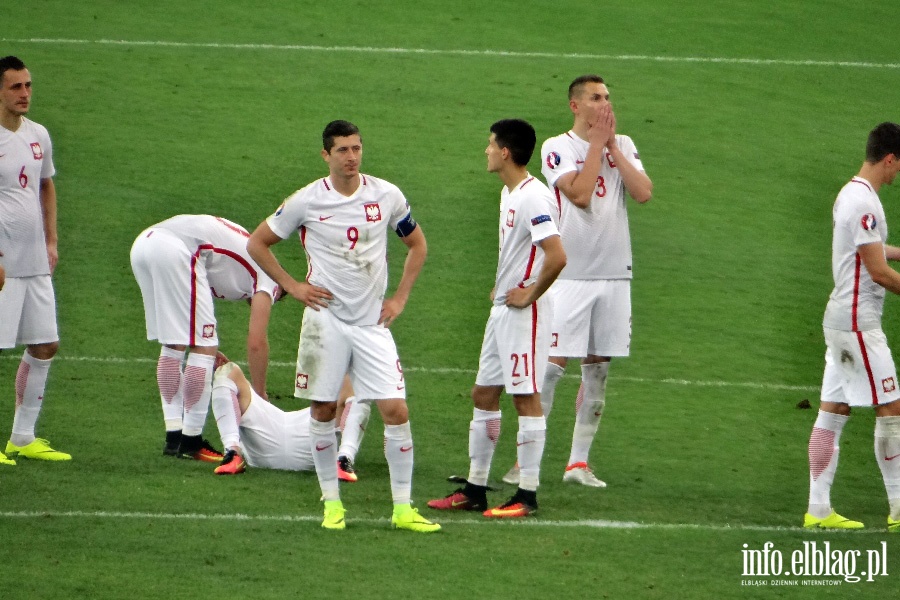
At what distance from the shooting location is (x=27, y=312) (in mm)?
9000

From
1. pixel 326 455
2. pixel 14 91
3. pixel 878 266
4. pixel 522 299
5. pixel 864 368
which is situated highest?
pixel 14 91

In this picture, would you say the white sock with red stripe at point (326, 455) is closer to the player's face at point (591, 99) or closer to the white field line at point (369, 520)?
the white field line at point (369, 520)

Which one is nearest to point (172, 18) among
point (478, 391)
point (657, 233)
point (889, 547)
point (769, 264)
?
point (657, 233)

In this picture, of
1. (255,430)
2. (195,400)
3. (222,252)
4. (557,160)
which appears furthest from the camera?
(222,252)

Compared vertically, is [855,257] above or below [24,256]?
above

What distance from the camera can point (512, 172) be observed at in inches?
316

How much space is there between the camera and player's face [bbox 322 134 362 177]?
763 centimetres

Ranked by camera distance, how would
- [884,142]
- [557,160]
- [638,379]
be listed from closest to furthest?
1. [884,142]
2. [557,160]
3. [638,379]

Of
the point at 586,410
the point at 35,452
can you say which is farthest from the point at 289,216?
the point at 35,452

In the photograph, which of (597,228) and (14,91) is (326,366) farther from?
(14,91)

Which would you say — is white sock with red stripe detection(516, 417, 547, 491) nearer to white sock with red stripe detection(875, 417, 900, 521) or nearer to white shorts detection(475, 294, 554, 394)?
white shorts detection(475, 294, 554, 394)

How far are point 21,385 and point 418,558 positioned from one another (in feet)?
10.5

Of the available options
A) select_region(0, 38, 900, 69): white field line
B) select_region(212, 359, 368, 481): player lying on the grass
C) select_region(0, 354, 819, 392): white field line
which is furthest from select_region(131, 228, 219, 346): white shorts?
select_region(0, 38, 900, 69): white field line

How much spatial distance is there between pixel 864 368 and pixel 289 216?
10.1ft
